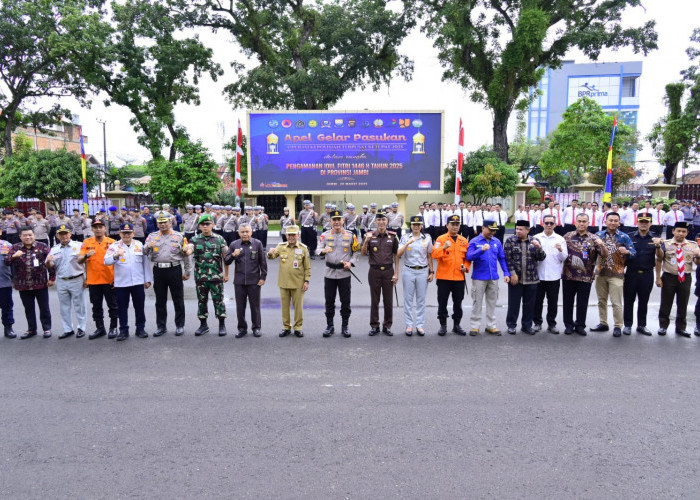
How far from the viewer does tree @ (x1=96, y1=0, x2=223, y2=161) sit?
89.7 feet

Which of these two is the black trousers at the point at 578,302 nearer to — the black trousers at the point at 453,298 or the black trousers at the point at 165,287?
the black trousers at the point at 453,298

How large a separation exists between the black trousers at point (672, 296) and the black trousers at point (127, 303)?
7.21 metres

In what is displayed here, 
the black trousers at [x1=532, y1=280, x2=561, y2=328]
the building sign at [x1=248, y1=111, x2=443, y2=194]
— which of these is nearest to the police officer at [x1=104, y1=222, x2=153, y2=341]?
the black trousers at [x1=532, y1=280, x2=561, y2=328]

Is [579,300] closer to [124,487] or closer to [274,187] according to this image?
[124,487]

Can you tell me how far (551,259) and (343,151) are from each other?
1448 cm

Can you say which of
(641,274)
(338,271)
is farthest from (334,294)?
(641,274)

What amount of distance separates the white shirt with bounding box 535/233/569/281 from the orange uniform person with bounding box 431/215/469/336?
3.53ft

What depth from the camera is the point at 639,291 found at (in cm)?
712

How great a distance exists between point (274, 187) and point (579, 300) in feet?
50.0

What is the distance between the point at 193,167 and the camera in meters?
24.0

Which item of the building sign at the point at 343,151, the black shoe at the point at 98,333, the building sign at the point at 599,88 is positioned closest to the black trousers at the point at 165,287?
the black shoe at the point at 98,333

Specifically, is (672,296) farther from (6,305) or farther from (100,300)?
(6,305)

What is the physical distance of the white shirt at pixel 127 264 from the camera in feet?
22.6

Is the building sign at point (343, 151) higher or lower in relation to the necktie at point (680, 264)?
higher
